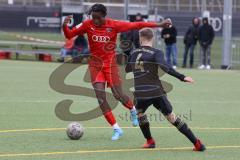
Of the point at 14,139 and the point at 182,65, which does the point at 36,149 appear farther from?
the point at 182,65

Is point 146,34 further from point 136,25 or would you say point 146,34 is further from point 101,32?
point 101,32

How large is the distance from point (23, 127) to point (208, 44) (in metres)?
18.9

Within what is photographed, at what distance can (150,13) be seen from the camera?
35188mm

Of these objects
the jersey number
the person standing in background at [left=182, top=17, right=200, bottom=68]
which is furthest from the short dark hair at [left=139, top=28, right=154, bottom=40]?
the person standing in background at [left=182, top=17, right=200, bottom=68]

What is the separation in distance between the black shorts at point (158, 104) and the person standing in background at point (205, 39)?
20.1 meters

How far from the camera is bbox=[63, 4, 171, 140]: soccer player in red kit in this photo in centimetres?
1239

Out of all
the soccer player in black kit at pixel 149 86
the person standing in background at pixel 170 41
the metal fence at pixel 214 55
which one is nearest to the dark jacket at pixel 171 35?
the person standing in background at pixel 170 41

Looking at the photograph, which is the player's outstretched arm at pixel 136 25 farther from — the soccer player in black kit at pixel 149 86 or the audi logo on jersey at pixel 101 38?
the soccer player in black kit at pixel 149 86

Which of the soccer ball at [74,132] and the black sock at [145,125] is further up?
the black sock at [145,125]

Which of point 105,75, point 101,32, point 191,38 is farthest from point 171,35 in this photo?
point 101,32

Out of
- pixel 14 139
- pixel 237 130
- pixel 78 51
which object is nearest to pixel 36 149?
pixel 14 139

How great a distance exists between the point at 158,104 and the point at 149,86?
295mm

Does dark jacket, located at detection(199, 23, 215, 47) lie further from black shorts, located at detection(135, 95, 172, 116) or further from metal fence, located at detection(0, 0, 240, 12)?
black shorts, located at detection(135, 95, 172, 116)

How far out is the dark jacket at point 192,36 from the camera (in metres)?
31.4
